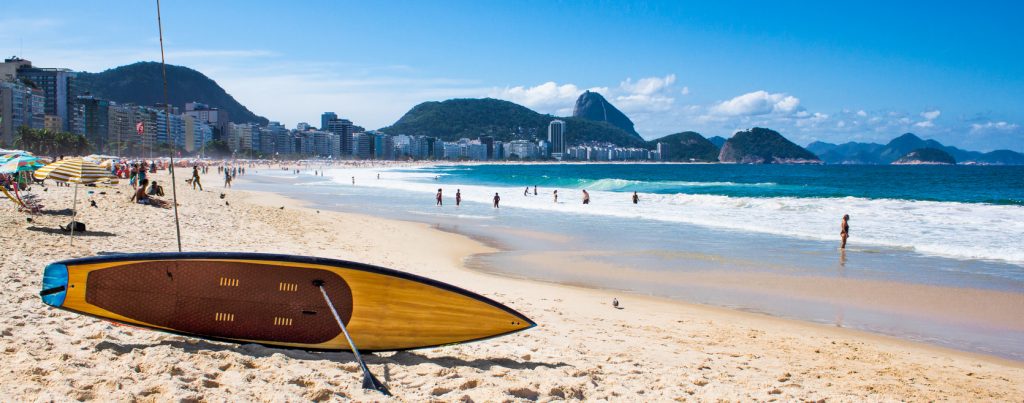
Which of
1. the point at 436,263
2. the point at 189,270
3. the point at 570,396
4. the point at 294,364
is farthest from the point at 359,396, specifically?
the point at 436,263

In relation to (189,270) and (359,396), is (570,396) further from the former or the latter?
(189,270)

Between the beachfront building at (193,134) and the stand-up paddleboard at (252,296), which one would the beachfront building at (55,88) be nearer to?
the beachfront building at (193,134)

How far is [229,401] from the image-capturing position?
3.73 m

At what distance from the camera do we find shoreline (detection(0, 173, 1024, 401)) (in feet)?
13.1

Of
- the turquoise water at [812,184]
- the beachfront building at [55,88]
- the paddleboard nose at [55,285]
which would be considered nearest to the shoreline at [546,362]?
the paddleboard nose at [55,285]

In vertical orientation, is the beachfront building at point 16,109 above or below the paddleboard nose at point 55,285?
above

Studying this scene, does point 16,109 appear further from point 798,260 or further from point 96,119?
point 798,260

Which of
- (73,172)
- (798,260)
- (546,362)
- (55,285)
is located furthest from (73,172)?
(798,260)

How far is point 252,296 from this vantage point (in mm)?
4777

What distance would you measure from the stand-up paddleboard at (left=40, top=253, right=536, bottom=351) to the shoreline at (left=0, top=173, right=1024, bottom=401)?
17 cm

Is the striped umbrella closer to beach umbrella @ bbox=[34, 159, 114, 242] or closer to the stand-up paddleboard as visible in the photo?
beach umbrella @ bbox=[34, 159, 114, 242]

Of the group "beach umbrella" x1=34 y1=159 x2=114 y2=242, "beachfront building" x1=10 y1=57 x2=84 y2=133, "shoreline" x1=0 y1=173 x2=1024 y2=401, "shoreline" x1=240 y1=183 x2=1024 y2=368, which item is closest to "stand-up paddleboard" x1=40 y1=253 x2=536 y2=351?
"shoreline" x1=0 y1=173 x2=1024 y2=401

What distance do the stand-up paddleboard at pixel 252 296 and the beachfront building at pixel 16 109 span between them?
108641 millimetres

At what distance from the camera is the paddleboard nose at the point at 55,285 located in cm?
458
